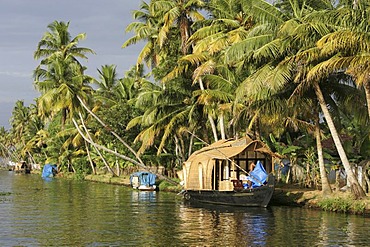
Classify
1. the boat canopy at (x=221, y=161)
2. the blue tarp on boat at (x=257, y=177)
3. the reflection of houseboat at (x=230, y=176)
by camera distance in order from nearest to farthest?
the reflection of houseboat at (x=230, y=176), the blue tarp on boat at (x=257, y=177), the boat canopy at (x=221, y=161)

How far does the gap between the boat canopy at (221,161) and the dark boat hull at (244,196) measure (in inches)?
20.0

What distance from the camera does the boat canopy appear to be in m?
23.2

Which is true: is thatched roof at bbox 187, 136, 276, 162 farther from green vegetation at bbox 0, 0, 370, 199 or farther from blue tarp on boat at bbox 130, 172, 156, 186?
blue tarp on boat at bbox 130, 172, 156, 186

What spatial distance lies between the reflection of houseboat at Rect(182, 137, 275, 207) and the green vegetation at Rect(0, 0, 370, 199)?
142 centimetres

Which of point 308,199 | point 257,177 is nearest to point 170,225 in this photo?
point 257,177

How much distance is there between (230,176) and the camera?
2498cm

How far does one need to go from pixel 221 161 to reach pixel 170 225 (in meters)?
7.35

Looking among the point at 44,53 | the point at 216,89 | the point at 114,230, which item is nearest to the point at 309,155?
the point at 216,89

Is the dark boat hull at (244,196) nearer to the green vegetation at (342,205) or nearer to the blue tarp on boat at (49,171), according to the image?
the green vegetation at (342,205)

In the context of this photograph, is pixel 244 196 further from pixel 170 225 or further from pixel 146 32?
pixel 146 32

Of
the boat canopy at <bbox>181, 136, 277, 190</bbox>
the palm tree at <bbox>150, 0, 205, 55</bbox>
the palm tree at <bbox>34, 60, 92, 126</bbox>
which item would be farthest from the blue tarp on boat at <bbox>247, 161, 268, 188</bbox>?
the palm tree at <bbox>34, 60, 92, 126</bbox>

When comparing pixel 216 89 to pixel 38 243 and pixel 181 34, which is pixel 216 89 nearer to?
pixel 181 34

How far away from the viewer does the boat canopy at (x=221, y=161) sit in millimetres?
23234

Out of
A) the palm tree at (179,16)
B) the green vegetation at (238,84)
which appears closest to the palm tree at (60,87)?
the green vegetation at (238,84)
